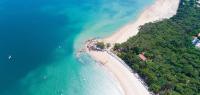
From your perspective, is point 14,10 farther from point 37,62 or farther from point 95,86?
point 95,86

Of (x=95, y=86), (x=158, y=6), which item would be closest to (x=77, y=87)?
(x=95, y=86)

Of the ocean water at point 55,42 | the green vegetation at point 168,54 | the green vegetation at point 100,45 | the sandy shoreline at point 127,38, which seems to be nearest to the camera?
the green vegetation at point 168,54

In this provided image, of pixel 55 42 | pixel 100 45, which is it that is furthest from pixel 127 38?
pixel 55 42

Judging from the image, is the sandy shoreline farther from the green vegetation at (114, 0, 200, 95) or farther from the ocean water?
the green vegetation at (114, 0, 200, 95)

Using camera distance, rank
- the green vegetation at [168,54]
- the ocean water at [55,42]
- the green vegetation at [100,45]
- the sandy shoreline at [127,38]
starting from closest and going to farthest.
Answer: the green vegetation at [168,54]
the sandy shoreline at [127,38]
the ocean water at [55,42]
the green vegetation at [100,45]

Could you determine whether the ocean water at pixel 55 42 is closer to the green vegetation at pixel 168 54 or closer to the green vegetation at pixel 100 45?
the green vegetation at pixel 100 45

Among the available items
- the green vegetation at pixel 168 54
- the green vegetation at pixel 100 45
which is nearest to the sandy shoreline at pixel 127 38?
the green vegetation at pixel 100 45
